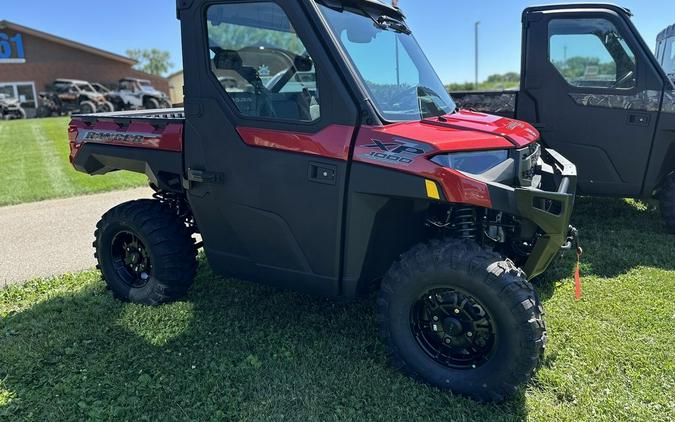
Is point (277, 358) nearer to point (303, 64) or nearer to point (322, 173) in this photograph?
point (322, 173)

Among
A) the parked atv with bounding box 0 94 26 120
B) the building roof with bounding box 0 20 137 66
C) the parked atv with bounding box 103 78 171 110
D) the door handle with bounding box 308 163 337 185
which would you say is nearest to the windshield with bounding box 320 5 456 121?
the door handle with bounding box 308 163 337 185

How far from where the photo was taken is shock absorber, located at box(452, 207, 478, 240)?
2947 mm

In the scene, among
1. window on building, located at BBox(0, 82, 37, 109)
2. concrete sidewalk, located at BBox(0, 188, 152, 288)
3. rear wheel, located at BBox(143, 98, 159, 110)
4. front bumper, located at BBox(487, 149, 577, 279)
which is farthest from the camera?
window on building, located at BBox(0, 82, 37, 109)

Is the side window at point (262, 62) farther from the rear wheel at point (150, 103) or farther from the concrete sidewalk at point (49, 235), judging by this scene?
the rear wheel at point (150, 103)

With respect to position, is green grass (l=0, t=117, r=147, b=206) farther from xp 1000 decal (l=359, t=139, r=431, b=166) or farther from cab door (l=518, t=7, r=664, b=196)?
xp 1000 decal (l=359, t=139, r=431, b=166)

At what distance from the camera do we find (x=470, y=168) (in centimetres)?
269

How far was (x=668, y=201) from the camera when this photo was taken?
5258mm

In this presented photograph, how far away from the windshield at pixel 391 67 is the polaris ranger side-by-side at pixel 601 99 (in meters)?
2.40

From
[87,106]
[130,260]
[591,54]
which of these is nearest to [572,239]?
[591,54]

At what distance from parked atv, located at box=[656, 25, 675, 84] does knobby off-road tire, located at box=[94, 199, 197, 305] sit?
294 inches

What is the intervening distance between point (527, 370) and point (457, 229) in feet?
2.85

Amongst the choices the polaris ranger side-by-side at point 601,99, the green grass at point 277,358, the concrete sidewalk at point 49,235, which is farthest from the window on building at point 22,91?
the polaris ranger side-by-side at point 601,99

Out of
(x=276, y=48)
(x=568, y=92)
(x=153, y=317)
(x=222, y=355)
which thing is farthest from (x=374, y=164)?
(x=568, y=92)

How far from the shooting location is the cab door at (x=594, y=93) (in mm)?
5176
